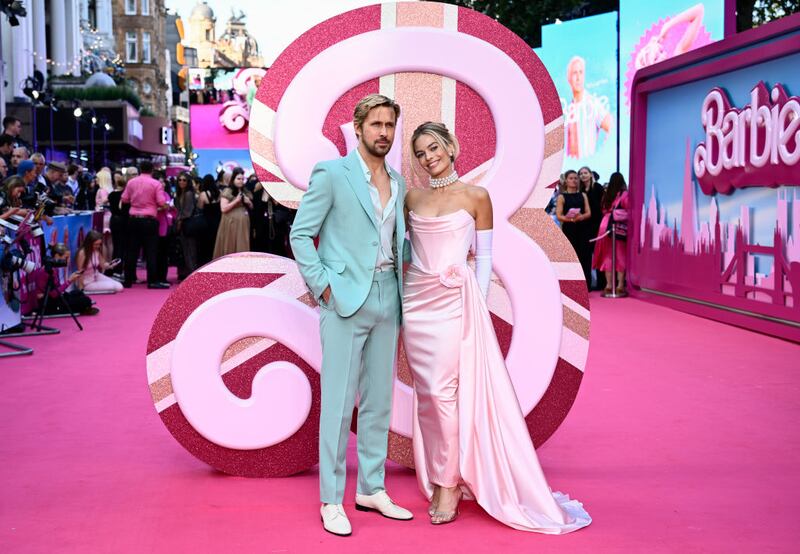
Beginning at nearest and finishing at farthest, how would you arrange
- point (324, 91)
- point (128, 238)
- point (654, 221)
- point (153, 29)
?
point (324, 91) → point (654, 221) → point (128, 238) → point (153, 29)

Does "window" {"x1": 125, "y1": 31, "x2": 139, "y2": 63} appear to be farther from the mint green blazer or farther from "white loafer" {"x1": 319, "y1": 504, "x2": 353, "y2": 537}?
"white loafer" {"x1": 319, "y1": 504, "x2": 353, "y2": 537}

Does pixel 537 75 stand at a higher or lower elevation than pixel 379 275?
higher

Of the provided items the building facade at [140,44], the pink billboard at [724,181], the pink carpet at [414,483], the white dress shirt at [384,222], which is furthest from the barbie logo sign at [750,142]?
the building facade at [140,44]

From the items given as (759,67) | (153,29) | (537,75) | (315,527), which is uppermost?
(153,29)

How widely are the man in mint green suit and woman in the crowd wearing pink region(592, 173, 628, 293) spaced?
31.7 ft

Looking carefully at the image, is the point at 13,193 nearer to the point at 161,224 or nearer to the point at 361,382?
the point at 161,224

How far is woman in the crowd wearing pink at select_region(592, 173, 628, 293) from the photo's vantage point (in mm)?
13656

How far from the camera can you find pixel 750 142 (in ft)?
33.3

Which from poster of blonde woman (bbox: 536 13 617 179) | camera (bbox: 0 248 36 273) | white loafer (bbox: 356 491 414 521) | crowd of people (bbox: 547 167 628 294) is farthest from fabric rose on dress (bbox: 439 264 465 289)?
poster of blonde woman (bbox: 536 13 617 179)

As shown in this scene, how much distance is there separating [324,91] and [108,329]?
6.19 metres

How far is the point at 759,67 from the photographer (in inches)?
398

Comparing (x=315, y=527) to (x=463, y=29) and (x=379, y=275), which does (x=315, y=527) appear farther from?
(x=463, y=29)

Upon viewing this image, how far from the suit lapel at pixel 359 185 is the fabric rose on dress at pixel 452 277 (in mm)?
367

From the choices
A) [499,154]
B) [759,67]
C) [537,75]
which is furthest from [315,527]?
[759,67]
